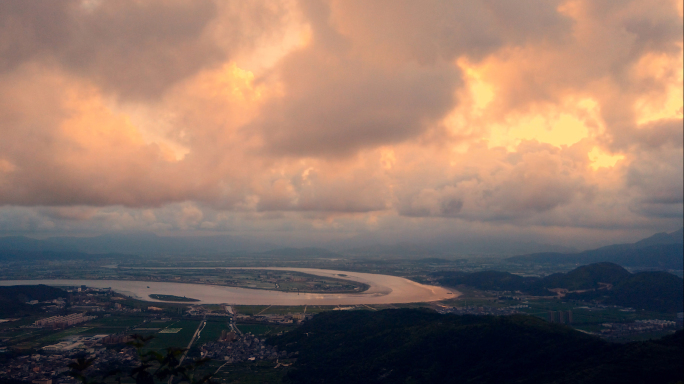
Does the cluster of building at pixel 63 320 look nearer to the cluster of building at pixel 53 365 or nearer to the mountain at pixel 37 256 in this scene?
the cluster of building at pixel 53 365

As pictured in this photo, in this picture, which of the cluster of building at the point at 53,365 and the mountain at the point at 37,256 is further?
the mountain at the point at 37,256

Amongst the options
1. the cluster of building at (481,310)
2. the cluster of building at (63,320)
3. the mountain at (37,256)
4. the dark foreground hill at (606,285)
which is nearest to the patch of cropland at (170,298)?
the cluster of building at (63,320)

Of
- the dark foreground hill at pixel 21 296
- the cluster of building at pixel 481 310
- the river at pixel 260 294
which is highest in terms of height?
the dark foreground hill at pixel 21 296

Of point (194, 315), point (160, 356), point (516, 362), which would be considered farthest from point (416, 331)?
point (160, 356)

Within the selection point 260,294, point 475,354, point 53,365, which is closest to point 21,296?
point 53,365

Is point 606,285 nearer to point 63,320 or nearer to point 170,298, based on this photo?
point 170,298

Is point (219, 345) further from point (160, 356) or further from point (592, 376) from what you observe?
point (160, 356)

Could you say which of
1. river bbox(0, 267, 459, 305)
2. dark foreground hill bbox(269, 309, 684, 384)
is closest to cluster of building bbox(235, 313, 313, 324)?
dark foreground hill bbox(269, 309, 684, 384)

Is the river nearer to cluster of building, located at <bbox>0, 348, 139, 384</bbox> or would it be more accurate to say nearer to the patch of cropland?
the patch of cropland
